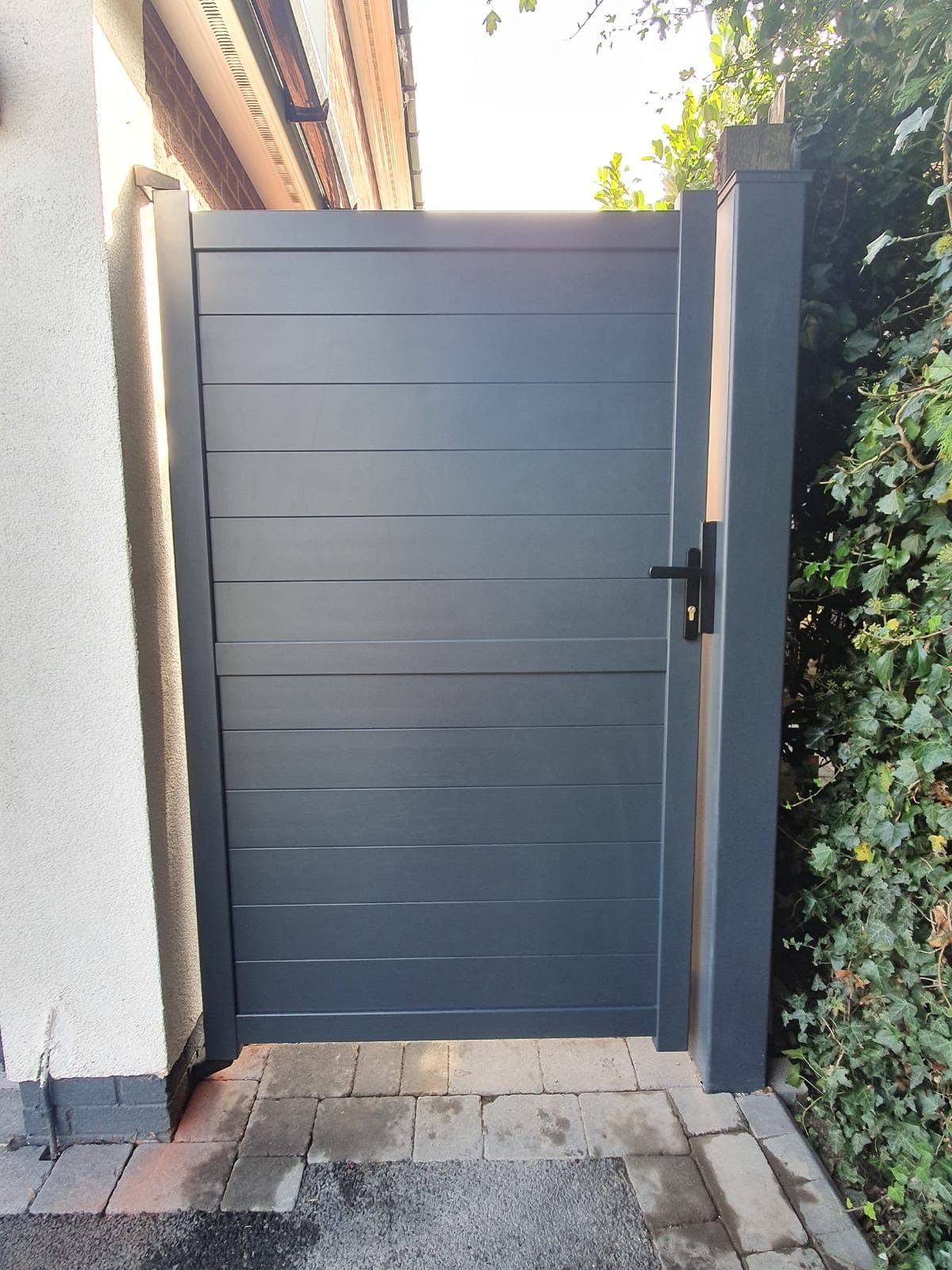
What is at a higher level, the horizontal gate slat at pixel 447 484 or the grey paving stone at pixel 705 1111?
the horizontal gate slat at pixel 447 484

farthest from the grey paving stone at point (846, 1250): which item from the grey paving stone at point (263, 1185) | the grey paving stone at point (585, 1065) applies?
the grey paving stone at point (263, 1185)

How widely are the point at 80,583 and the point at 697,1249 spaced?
207cm

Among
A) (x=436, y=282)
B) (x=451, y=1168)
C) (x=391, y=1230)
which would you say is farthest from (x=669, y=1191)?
(x=436, y=282)

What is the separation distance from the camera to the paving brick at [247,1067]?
2.03m

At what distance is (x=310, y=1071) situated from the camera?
6.72 ft

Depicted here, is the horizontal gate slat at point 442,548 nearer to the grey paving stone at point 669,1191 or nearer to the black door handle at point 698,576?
the black door handle at point 698,576

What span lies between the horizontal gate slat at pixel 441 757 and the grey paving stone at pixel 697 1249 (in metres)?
1.02

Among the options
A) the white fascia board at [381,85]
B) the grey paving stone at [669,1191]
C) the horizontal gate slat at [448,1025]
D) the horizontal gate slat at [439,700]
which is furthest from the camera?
the white fascia board at [381,85]

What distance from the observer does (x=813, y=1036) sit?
6.41ft

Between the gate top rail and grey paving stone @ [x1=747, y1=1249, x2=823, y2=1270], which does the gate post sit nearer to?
the gate top rail

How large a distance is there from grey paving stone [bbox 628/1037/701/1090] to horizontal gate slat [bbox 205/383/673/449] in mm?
1782

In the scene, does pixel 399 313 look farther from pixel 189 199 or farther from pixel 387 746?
pixel 387 746

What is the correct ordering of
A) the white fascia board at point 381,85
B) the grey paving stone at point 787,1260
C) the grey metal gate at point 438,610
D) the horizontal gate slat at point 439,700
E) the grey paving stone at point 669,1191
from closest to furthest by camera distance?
the grey paving stone at point 787,1260 < the grey paving stone at point 669,1191 < the grey metal gate at point 438,610 < the horizontal gate slat at point 439,700 < the white fascia board at point 381,85

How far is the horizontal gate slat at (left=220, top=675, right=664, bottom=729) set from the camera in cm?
196
